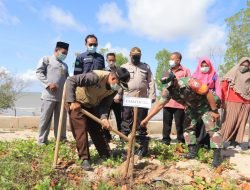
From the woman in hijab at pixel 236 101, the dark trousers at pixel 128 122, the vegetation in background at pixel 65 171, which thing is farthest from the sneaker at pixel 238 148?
the dark trousers at pixel 128 122

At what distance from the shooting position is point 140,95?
19.4ft

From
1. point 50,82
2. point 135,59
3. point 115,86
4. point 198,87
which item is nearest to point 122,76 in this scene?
point 115,86

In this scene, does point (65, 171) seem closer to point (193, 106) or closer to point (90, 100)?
point (90, 100)

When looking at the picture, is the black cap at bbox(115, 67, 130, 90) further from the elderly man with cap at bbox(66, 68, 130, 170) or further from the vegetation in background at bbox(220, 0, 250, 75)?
the vegetation in background at bbox(220, 0, 250, 75)

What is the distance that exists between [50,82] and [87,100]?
1587 mm

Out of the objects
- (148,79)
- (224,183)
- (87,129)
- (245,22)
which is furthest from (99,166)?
(245,22)

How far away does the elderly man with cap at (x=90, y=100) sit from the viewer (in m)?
4.25

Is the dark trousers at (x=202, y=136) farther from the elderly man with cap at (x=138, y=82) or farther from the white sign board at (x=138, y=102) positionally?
the white sign board at (x=138, y=102)

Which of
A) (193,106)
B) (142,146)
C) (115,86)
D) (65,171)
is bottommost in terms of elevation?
(65,171)

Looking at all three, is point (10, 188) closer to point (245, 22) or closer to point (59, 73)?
point (59, 73)

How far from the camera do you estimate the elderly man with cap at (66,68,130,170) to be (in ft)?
13.9

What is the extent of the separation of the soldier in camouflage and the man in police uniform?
1610 millimetres

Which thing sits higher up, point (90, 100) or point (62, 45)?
point (62, 45)

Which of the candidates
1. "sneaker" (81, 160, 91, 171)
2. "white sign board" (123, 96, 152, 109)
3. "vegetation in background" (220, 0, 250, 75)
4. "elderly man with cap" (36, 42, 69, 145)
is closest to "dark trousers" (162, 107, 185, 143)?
"elderly man with cap" (36, 42, 69, 145)
